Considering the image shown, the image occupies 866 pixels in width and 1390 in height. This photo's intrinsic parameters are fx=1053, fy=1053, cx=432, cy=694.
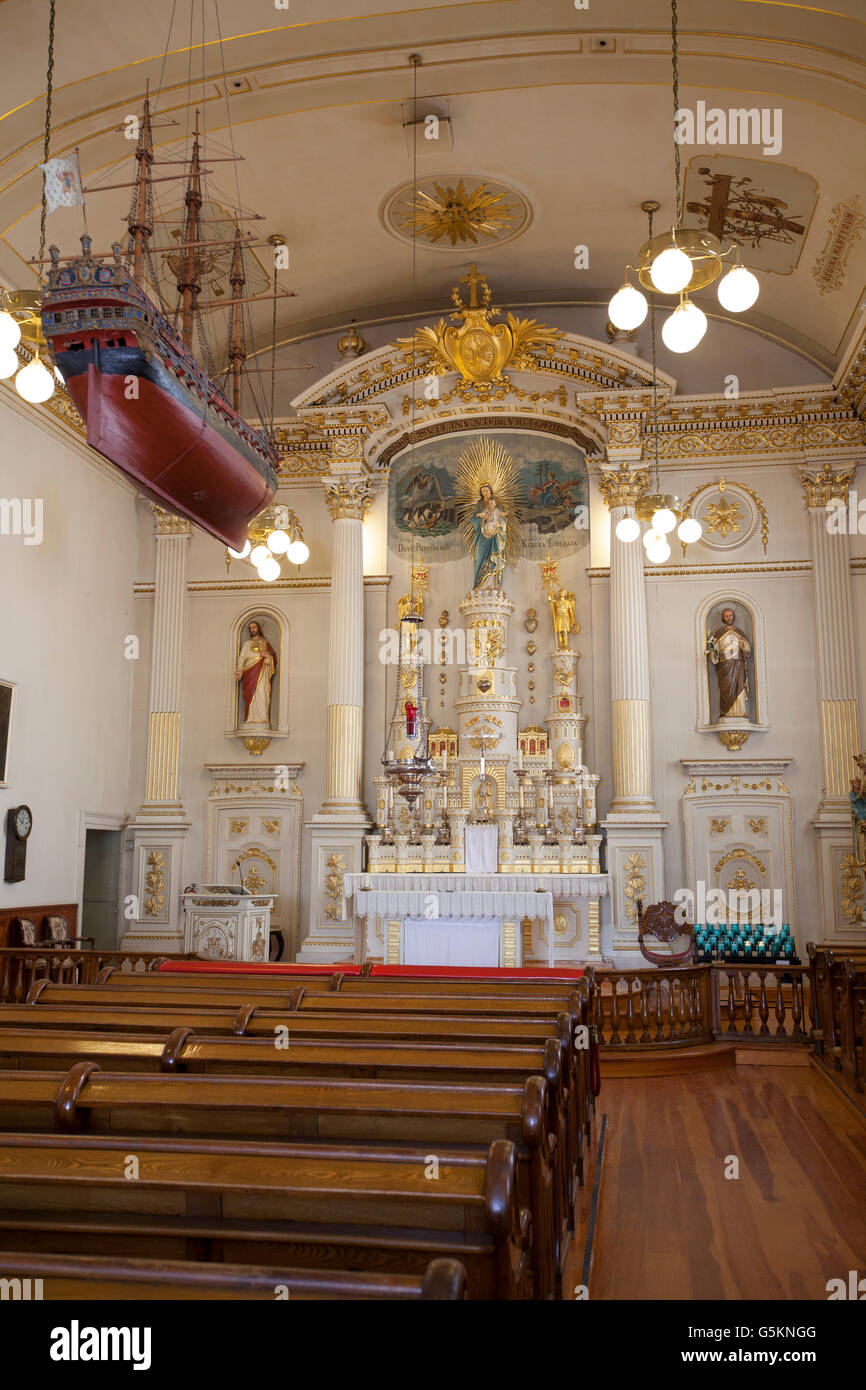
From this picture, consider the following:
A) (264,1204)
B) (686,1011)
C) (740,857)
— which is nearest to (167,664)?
(740,857)

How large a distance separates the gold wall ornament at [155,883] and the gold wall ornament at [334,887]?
220cm

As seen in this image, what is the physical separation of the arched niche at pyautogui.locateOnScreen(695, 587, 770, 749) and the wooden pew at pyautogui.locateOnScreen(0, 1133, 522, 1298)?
1075cm

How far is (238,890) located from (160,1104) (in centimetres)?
877

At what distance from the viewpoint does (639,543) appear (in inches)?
529

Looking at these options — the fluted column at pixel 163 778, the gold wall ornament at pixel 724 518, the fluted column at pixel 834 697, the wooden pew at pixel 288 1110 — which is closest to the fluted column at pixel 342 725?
the fluted column at pixel 163 778

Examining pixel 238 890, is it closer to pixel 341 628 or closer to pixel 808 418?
pixel 341 628

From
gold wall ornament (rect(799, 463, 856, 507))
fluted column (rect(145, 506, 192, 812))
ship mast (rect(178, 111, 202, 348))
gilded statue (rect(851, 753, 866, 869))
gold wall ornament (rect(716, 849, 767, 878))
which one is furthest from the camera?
fluted column (rect(145, 506, 192, 812))

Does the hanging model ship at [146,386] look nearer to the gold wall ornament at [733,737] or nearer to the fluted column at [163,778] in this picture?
the fluted column at [163,778]

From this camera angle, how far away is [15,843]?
1114cm

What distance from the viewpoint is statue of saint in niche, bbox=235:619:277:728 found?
13.9 meters

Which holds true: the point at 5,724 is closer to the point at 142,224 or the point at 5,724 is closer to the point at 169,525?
the point at 169,525

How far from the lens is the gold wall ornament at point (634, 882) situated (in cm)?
1239

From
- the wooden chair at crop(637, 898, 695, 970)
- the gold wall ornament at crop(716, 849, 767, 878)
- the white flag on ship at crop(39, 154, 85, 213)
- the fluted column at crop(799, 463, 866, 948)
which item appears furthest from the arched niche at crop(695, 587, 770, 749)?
the white flag on ship at crop(39, 154, 85, 213)

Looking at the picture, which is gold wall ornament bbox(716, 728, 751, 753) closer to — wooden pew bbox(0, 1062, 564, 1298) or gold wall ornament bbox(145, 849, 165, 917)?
gold wall ornament bbox(145, 849, 165, 917)
